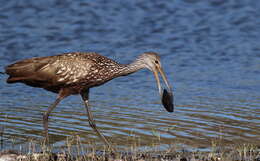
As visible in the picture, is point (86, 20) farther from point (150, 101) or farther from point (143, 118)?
point (143, 118)

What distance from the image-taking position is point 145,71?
12750 millimetres

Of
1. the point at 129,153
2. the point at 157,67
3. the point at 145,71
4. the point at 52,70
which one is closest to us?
the point at 129,153

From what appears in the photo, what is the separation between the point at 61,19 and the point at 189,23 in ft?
10.0

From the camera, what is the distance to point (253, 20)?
15.9 metres

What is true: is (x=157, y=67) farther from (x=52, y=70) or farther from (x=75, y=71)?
(x=52, y=70)

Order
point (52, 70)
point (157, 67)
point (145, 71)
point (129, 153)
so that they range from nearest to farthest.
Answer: point (129, 153) → point (157, 67) → point (52, 70) → point (145, 71)

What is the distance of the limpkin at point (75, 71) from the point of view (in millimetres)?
8531

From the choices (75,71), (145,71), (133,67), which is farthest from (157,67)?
(145,71)

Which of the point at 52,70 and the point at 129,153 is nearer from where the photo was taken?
the point at 129,153

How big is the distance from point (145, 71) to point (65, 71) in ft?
14.1

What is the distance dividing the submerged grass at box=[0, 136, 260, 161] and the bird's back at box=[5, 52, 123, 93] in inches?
31.2

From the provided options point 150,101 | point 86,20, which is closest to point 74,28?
point 86,20

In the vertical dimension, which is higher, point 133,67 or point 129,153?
point 133,67

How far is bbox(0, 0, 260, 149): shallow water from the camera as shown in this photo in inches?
356
